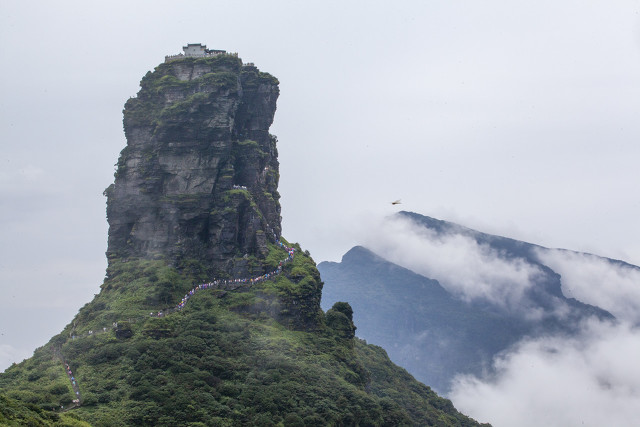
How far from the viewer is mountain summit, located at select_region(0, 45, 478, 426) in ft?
201

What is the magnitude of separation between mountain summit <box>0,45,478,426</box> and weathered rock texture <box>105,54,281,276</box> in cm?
18

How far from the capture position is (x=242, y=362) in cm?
6956

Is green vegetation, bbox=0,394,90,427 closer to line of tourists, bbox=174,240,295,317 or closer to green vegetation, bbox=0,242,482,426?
green vegetation, bbox=0,242,482,426

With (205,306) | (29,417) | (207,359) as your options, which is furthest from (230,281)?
(29,417)

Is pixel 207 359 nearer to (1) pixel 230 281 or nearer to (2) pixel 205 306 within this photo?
(2) pixel 205 306

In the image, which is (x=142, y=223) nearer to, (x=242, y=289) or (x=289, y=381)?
(x=242, y=289)

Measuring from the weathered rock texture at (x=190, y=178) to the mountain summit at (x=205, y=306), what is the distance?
18 cm

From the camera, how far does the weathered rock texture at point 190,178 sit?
88.3 m

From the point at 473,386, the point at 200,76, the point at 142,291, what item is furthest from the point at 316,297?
the point at 473,386

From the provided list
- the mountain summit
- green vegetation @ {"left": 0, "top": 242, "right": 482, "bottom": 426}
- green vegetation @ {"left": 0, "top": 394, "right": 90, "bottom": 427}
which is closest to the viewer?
green vegetation @ {"left": 0, "top": 394, "right": 90, "bottom": 427}

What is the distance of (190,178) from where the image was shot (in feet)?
294

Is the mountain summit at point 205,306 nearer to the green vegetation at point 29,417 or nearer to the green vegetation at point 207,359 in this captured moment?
the green vegetation at point 207,359

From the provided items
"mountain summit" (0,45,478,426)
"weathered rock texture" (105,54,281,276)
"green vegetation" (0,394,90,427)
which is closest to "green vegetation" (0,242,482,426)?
"mountain summit" (0,45,478,426)

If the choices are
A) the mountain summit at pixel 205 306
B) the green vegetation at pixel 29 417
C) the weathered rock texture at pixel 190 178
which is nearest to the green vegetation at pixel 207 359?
the mountain summit at pixel 205 306
